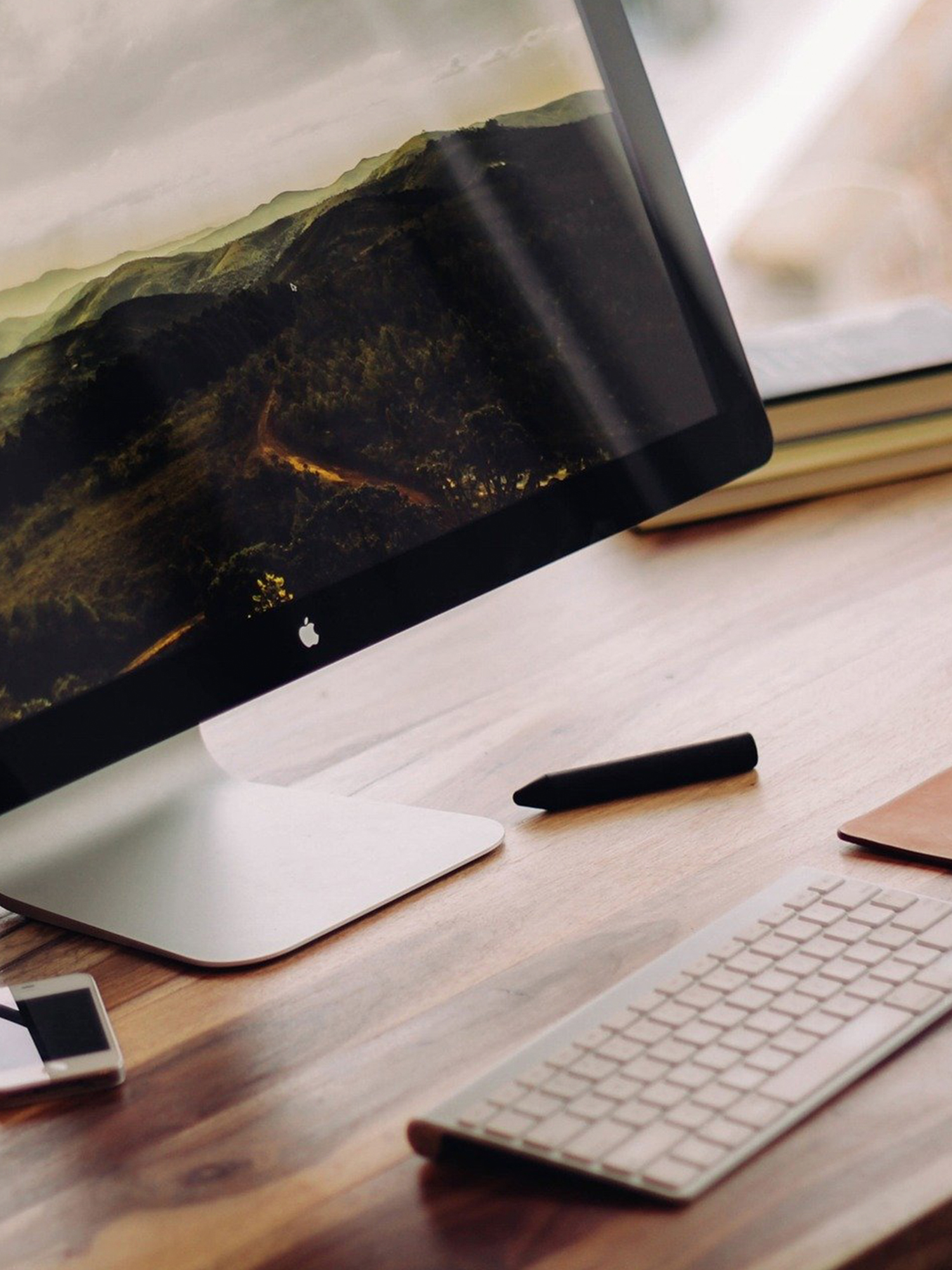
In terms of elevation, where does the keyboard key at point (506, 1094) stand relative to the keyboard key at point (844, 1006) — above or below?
above

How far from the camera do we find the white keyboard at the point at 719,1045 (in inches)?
21.1

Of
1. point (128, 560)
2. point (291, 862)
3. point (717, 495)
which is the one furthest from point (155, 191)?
point (717, 495)

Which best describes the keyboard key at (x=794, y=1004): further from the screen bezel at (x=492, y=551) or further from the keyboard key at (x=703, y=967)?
the screen bezel at (x=492, y=551)

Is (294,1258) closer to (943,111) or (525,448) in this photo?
(525,448)

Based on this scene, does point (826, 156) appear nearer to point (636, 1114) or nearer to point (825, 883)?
point (825, 883)

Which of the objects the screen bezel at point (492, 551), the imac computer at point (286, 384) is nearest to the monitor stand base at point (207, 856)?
the imac computer at point (286, 384)

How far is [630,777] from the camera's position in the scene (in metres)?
0.91

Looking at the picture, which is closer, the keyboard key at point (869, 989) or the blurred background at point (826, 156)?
the keyboard key at point (869, 989)

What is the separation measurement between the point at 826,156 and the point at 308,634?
1.35 meters

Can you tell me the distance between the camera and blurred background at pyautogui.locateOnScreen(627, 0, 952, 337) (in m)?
1.84

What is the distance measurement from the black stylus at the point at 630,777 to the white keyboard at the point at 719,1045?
8.3 inches

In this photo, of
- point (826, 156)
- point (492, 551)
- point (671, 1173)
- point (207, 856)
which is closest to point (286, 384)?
point (492, 551)

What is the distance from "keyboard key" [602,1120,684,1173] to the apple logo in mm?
367

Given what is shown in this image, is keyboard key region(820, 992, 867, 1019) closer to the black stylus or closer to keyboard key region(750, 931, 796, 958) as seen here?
keyboard key region(750, 931, 796, 958)
